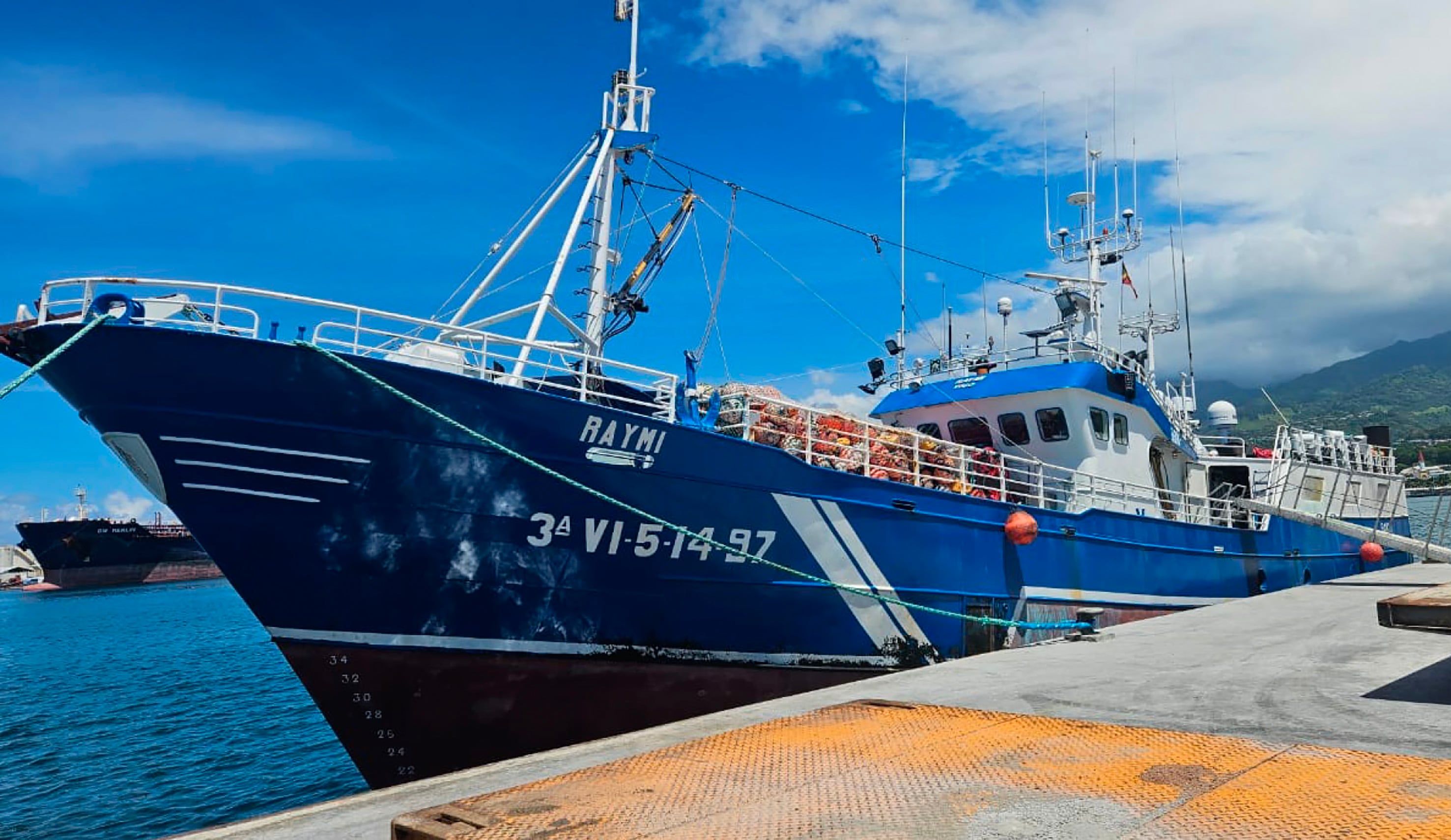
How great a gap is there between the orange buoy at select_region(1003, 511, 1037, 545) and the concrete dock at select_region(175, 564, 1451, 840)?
178 centimetres

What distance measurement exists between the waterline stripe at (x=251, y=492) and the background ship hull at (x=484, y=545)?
0.02 metres

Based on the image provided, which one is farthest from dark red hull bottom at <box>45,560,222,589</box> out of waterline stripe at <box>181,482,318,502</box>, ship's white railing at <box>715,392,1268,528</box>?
waterline stripe at <box>181,482,318,502</box>

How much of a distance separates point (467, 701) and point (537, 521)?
65.7 inches

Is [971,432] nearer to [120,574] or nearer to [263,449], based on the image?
[263,449]

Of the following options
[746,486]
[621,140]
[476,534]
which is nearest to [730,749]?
[476,534]

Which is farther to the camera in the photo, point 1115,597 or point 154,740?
point 154,740

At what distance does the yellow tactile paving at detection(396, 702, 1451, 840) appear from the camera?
304 centimetres

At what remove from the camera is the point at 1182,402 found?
1988 cm

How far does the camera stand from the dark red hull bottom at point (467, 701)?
711 centimetres

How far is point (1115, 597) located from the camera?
1255cm

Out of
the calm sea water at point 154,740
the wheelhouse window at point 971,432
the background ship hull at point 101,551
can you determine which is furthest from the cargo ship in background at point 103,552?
the wheelhouse window at point 971,432

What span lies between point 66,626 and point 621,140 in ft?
129

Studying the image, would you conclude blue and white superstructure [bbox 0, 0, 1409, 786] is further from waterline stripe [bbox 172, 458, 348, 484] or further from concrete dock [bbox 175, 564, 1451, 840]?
concrete dock [bbox 175, 564, 1451, 840]

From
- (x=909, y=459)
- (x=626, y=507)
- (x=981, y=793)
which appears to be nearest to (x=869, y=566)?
(x=909, y=459)
